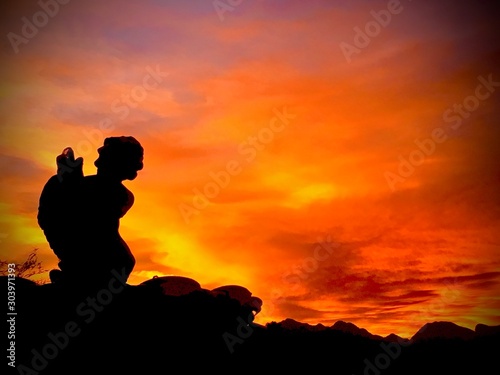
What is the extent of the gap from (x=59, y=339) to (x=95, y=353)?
1061 mm

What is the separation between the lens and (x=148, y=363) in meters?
9.41

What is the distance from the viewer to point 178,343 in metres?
10.1

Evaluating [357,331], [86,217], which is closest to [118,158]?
[86,217]

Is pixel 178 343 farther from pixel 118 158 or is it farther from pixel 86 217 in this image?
pixel 118 158

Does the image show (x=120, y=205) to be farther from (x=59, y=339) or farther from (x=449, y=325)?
(x=449, y=325)

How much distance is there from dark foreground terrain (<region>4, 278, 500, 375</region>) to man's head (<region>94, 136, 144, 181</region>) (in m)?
3.36

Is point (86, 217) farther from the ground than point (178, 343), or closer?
farther from the ground

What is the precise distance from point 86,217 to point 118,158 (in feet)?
6.55

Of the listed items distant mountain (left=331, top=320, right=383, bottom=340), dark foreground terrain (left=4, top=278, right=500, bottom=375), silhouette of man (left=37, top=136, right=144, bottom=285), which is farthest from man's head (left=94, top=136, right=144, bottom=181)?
distant mountain (left=331, top=320, right=383, bottom=340)

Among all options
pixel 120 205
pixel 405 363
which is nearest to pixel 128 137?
pixel 120 205

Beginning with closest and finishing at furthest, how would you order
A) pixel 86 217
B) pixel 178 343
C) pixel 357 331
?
pixel 178 343
pixel 86 217
pixel 357 331

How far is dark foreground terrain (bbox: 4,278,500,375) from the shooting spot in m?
9.48

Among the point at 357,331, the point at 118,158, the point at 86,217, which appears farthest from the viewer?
the point at 357,331

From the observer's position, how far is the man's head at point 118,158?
1223cm
